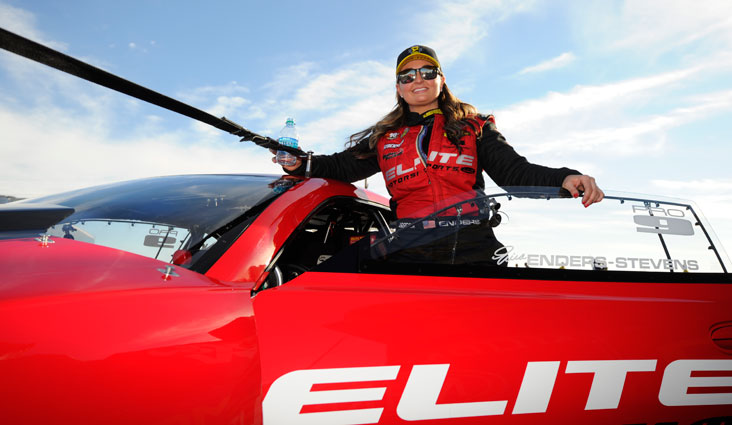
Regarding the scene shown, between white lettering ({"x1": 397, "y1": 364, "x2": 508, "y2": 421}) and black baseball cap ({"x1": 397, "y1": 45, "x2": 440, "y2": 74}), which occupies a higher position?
black baseball cap ({"x1": 397, "y1": 45, "x2": 440, "y2": 74})

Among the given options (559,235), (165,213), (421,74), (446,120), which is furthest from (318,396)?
(421,74)

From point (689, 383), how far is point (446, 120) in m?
1.56

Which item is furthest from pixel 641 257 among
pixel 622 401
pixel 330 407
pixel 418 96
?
pixel 418 96

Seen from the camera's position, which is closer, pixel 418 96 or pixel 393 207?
pixel 393 207

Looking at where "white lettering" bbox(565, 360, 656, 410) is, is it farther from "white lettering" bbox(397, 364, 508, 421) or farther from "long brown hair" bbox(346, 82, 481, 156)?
"long brown hair" bbox(346, 82, 481, 156)

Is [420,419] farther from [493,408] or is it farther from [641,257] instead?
[641,257]

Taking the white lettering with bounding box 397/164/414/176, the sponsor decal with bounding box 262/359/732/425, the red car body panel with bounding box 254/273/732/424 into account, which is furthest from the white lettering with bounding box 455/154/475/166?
the sponsor decal with bounding box 262/359/732/425

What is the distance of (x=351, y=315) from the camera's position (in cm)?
116

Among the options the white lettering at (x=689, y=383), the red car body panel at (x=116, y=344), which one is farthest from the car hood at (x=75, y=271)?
the white lettering at (x=689, y=383)

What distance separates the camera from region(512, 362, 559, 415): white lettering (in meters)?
1.21

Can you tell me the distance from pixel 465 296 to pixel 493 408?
315mm

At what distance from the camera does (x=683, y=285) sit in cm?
149

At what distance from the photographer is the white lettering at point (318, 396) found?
105 centimetres

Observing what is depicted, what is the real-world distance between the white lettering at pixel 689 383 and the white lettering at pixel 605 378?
0.42 ft
